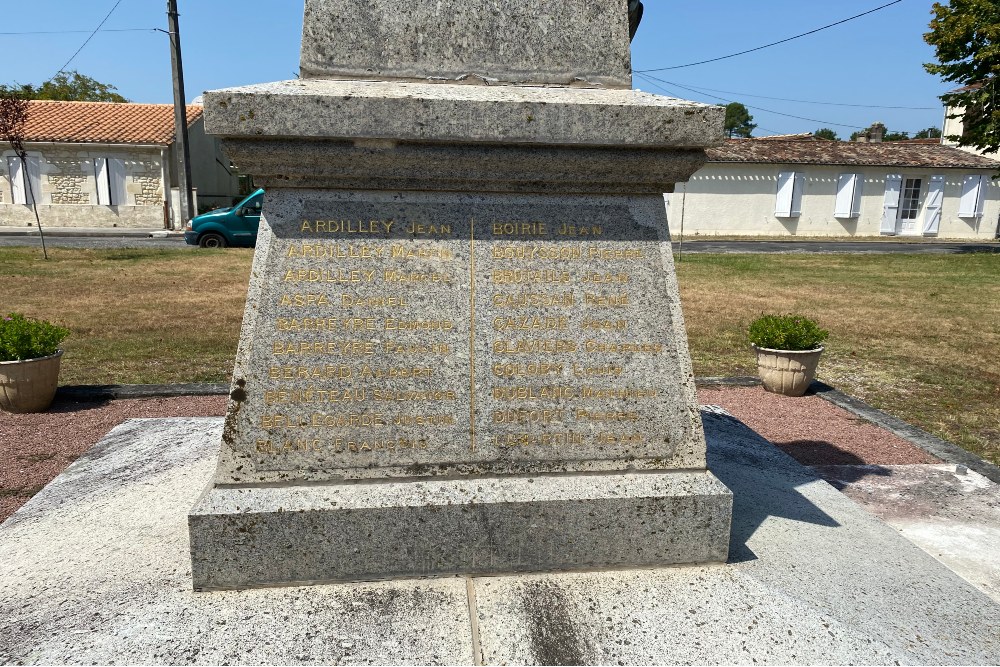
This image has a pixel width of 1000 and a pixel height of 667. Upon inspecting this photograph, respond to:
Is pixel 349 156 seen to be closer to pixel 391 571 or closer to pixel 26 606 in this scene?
pixel 391 571

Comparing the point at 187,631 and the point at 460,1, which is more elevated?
the point at 460,1

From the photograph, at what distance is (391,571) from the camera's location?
8.07ft

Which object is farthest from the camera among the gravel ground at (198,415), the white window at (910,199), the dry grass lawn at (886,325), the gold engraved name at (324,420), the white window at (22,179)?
the white window at (910,199)

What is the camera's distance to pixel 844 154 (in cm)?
2884

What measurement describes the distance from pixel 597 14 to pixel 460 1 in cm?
54

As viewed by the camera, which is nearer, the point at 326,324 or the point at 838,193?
the point at 326,324

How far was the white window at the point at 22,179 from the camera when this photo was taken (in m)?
24.6

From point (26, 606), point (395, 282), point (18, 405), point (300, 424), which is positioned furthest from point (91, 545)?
point (18, 405)

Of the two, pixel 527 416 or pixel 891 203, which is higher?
pixel 891 203

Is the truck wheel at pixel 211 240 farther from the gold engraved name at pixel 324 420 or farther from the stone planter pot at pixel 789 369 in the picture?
the gold engraved name at pixel 324 420

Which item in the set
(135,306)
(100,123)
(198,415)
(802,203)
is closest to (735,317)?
(198,415)

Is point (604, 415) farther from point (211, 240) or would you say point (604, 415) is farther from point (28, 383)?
point (211, 240)

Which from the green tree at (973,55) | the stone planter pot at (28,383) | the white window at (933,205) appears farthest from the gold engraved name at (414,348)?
the white window at (933,205)

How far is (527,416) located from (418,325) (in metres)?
0.54
